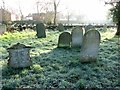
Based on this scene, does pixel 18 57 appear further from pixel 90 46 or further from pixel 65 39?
pixel 65 39

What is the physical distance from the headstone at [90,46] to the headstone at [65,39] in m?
3.64

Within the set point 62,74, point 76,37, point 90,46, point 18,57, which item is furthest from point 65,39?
point 62,74

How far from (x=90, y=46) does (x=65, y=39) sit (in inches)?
148

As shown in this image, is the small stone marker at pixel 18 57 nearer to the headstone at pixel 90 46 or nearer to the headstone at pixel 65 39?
the headstone at pixel 90 46

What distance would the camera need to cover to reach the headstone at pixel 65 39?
12.7 metres

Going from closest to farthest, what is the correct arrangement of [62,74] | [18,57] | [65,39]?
[62,74], [18,57], [65,39]

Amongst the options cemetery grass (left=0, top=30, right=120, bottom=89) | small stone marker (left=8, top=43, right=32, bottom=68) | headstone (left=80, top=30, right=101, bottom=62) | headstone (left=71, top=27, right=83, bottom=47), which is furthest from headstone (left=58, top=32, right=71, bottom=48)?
small stone marker (left=8, top=43, right=32, bottom=68)

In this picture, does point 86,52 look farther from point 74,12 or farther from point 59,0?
point 74,12

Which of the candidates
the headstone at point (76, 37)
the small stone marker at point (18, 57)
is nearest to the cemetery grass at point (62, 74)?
the small stone marker at point (18, 57)

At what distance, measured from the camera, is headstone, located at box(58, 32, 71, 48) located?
1275 centimetres

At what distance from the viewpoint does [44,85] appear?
21.6 ft

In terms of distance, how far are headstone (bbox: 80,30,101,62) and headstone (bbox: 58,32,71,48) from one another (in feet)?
12.0

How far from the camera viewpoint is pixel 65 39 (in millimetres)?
12797

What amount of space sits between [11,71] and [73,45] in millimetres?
5619
